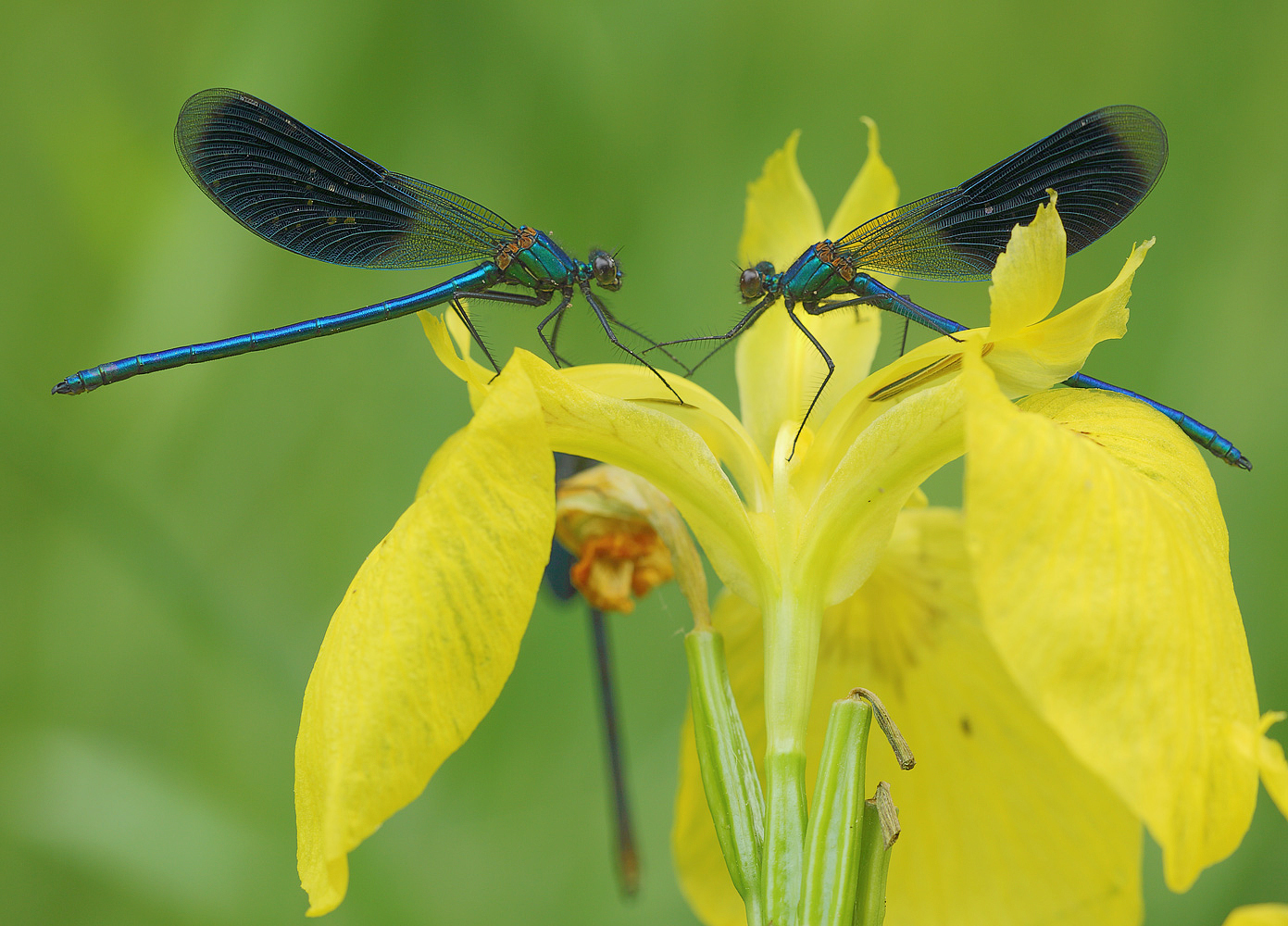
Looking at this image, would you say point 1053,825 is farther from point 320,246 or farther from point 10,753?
point 10,753

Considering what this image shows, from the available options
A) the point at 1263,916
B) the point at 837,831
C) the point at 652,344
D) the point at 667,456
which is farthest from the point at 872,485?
the point at 652,344

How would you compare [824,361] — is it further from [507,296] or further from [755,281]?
[507,296]

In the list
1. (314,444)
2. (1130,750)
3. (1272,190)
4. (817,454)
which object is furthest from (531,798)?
(1272,190)

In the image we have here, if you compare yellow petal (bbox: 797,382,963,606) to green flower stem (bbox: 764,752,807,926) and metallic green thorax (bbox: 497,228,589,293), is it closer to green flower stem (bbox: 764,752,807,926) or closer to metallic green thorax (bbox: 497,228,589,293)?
green flower stem (bbox: 764,752,807,926)

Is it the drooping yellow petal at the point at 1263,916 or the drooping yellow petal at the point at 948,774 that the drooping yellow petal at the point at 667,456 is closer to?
the drooping yellow petal at the point at 948,774

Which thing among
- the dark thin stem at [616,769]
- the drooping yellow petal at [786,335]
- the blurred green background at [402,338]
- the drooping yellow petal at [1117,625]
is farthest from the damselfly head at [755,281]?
the blurred green background at [402,338]

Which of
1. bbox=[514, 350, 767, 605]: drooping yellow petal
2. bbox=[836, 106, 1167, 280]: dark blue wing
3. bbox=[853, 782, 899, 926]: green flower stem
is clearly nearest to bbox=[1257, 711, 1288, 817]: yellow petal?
bbox=[853, 782, 899, 926]: green flower stem
